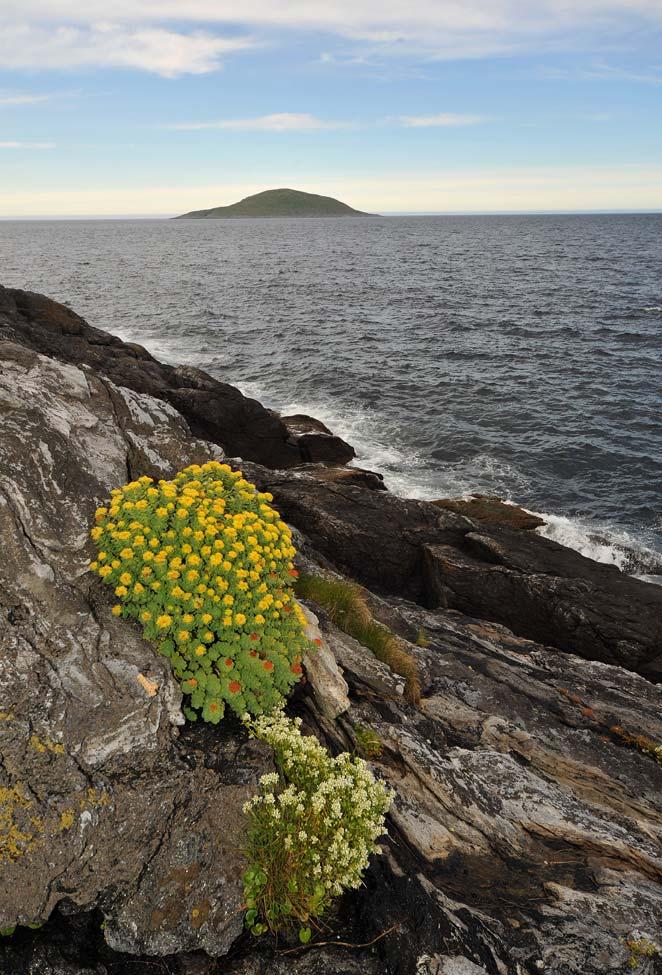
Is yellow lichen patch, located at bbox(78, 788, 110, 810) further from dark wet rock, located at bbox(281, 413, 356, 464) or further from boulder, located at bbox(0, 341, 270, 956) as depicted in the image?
dark wet rock, located at bbox(281, 413, 356, 464)

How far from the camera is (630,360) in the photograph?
45156 millimetres

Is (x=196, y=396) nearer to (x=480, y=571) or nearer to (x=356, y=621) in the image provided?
(x=480, y=571)

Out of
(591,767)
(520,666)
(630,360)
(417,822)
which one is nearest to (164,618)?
(417,822)

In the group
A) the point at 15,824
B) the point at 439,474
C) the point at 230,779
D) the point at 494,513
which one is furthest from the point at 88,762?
the point at 439,474

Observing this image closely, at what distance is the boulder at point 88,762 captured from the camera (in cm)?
482

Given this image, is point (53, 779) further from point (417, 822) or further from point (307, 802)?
point (417, 822)

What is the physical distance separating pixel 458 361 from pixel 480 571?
34.0 meters

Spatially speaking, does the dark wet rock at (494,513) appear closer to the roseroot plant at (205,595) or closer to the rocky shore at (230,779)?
the rocky shore at (230,779)

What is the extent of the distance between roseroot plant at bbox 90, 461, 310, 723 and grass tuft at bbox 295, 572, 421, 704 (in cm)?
258

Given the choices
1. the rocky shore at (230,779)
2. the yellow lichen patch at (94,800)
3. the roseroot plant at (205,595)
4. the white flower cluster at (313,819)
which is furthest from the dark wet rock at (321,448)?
the yellow lichen patch at (94,800)

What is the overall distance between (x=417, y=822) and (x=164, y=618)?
358 cm

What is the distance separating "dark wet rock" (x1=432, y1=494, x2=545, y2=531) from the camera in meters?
20.7

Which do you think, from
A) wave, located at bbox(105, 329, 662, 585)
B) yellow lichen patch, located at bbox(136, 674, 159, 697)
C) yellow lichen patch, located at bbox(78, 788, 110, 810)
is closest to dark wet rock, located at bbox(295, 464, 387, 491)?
wave, located at bbox(105, 329, 662, 585)

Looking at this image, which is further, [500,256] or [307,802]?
[500,256]
